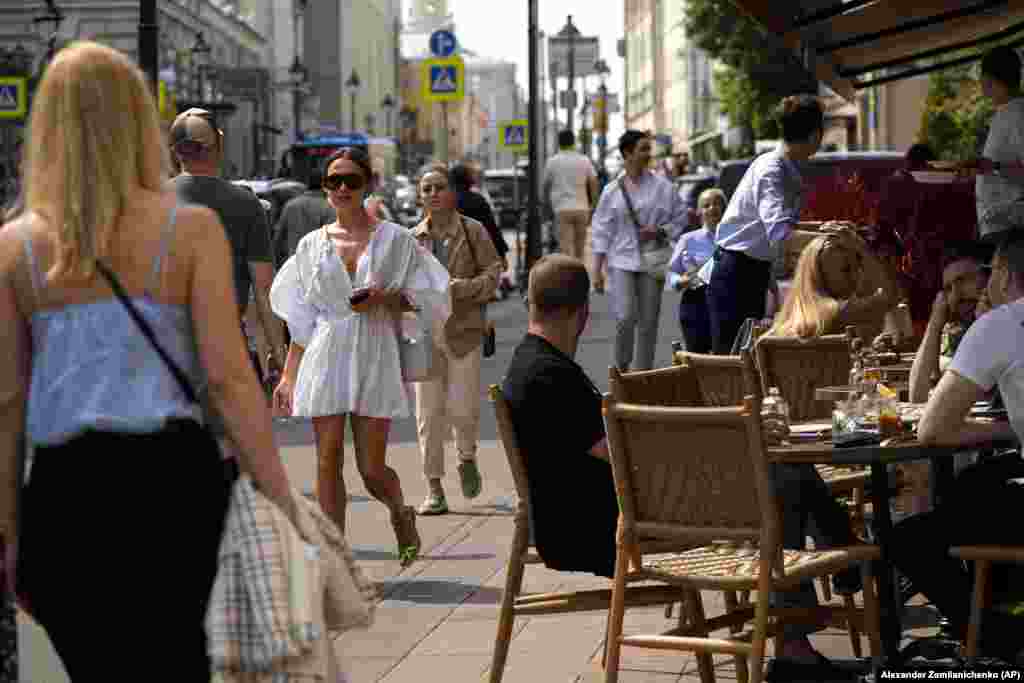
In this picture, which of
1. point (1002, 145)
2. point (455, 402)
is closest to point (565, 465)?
point (455, 402)

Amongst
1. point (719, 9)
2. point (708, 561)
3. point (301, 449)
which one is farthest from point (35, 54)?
point (708, 561)

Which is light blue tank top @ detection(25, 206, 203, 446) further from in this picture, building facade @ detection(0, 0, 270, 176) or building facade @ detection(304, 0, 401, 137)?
building facade @ detection(304, 0, 401, 137)

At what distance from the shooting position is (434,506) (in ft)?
37.1

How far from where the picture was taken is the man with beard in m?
7.84

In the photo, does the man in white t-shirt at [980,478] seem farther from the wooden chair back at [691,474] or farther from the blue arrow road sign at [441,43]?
the blue arrow road sign at [441,43]

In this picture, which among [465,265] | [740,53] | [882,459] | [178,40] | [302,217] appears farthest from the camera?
[178,40]

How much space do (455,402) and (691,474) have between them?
573cm

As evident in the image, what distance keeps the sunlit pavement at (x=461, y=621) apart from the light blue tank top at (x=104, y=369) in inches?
68.2

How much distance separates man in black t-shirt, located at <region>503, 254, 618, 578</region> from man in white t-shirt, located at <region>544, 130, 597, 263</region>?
1979 cm

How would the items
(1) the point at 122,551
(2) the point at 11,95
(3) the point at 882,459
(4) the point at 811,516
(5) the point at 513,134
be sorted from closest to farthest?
(1) the point at 122,551 → (3) the point at 882,459 → (4) the point at 811,516 → (2) the point at 11,95 → (5) the point at 513,134

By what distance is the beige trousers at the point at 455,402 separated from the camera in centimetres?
1147

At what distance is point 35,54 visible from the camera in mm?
47344

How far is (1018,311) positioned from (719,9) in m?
43.0

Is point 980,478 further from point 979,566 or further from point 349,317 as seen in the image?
point 349,317
